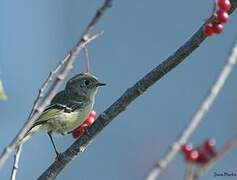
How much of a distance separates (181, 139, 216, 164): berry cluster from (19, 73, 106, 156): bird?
6.74ft

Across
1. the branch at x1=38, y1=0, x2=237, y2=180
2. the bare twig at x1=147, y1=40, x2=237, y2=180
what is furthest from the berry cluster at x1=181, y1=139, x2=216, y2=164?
the branch at x1=38, y1=0, x2=237, y2=180

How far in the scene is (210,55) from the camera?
6.89 metres

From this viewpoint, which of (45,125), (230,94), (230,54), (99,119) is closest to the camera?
(230,54)

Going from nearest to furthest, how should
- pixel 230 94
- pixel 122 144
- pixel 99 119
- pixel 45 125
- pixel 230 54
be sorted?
pixel 230 54
pixel 99 119
pixel 45 125
pixel 230 94
pixel 122 144

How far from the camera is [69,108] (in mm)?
3955

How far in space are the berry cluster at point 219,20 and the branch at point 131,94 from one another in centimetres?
20

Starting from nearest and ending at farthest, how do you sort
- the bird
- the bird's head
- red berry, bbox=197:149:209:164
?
1. red berry, bbox=197:149:209:164
2. the bird
3. the bird's head

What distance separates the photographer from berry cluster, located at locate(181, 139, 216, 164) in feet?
4.31

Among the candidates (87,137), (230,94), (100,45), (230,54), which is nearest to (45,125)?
(87,137)

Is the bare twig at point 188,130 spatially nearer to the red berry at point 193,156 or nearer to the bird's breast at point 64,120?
the red berry at point 193,156

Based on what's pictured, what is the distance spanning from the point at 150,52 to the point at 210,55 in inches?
Result: 25.3

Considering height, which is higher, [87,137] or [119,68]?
[87,137]

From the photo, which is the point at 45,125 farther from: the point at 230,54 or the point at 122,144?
the point at 122,144

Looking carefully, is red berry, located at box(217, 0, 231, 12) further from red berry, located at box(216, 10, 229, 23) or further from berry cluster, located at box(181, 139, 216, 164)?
berry cluster, located at box(181, 139, 216, 164)
